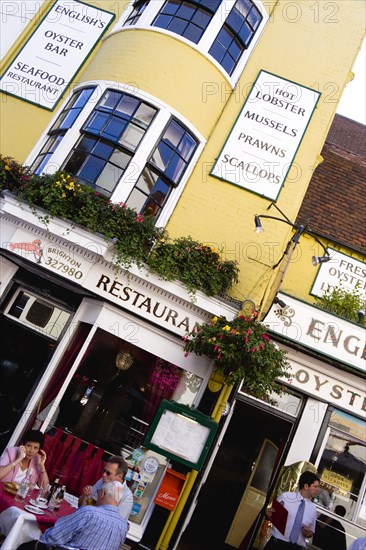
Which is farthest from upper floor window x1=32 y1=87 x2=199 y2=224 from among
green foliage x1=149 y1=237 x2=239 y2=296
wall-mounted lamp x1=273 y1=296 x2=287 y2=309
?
wall-mounted lamp x1=273 y1=296 x2=287 y2=309

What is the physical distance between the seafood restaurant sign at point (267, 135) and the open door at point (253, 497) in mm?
5943

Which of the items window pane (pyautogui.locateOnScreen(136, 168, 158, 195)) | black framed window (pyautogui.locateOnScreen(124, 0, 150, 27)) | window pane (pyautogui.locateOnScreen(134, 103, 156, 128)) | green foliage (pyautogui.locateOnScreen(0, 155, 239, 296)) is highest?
black framed window (pyautogui.locateOnScreen(124, 0, 150, 27))

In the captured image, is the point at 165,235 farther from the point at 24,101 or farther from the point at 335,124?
the point at 335,124

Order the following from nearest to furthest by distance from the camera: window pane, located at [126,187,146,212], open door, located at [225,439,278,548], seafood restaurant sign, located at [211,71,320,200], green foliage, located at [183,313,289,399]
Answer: green foliage, located at [183,313,289,399]
window pane, located at [126,187,146,212]
seafood restaurant sign, located at [211,71,320,200]
open door, located at [225,439,278,548]

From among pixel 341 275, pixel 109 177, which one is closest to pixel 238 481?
pixel 341 275

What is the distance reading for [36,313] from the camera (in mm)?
7785

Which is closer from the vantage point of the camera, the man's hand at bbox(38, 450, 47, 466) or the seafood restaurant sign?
the man's hand at bbox(38, 450, 47, 466)

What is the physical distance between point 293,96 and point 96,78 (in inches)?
163

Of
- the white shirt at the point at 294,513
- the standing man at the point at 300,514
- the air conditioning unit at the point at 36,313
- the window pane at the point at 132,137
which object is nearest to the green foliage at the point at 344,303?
the standing man at the point at 300,514

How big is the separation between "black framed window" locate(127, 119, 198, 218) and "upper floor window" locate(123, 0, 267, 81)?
6.46 ft

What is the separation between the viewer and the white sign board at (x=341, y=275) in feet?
29.8

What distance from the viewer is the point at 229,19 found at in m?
9.00

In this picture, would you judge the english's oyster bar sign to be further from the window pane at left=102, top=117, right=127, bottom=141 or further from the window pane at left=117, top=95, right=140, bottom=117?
the window pane at left=117, top=95, right=140, bottom=117

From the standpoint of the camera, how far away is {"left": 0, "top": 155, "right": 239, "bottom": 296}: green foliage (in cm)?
687
